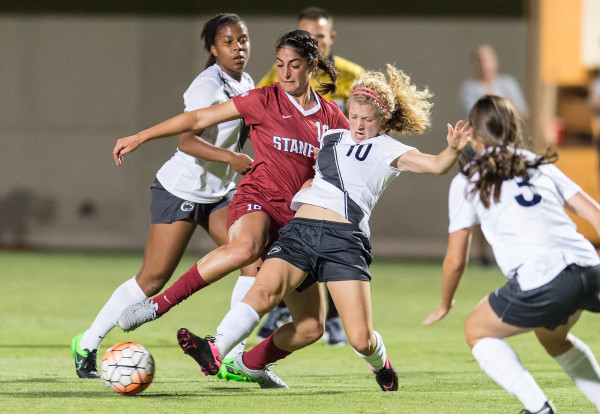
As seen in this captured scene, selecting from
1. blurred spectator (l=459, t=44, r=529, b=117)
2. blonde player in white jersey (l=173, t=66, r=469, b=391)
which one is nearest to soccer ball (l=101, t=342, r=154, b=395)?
blonde player in white jersey (l=173, t=66, r=469, b=391)

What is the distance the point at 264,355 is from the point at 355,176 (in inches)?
40.9

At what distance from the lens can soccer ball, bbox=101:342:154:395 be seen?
479 centimetres

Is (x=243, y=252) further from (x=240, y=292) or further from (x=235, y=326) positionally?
(x=240, y=292)

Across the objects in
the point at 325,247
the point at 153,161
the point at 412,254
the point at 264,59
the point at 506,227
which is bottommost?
the point at 412,254

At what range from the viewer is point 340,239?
4891mm

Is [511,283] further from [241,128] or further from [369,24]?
[369,24]

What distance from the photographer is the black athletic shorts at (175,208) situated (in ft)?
18.6

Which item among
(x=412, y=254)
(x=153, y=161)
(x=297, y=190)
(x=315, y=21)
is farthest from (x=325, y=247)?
(x=153, y=161)

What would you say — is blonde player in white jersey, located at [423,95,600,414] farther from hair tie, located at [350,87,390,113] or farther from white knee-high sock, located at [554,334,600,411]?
hair tie, located at [350,87,390,113]

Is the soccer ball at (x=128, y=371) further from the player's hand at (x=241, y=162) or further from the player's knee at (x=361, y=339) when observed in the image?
the player's hand at (x=241, y=162)

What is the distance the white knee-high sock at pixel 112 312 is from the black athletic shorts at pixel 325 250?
1.06 metres

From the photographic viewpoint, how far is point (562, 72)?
13.9m

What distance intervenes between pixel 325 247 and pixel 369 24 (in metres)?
13.6

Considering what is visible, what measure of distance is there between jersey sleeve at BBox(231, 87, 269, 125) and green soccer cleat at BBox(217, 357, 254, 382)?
130cm
